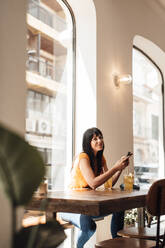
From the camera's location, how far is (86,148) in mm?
2955

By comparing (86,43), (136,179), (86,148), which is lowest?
(136,179)

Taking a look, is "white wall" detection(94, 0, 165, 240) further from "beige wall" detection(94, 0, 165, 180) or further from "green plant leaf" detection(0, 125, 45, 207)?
"green plant leaf" detection(0, 125, 45, 207)

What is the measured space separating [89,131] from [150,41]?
9.33 feet

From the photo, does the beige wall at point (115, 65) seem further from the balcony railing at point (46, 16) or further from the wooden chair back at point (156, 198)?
the wooden chair back at point (156, 198)

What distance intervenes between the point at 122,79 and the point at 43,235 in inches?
141

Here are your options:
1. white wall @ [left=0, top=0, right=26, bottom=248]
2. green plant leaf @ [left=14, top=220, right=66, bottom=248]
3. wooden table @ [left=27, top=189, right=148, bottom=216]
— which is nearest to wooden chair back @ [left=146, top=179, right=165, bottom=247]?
wooden table @ [left=27, top=189, right=148, bottom=216]

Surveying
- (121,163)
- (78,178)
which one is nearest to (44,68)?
(78,178)

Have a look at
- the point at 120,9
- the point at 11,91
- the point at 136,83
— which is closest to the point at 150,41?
the point at 136,83

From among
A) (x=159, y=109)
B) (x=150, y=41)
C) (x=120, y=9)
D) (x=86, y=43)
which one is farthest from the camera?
(x=159, y=109)

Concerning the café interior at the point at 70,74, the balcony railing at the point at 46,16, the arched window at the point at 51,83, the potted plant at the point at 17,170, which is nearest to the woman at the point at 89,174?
the café interior at the point at 70,74

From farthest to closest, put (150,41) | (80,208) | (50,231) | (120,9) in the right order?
(150,41), (120,9), (80,208), (50,231)

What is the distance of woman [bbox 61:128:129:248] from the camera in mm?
2467

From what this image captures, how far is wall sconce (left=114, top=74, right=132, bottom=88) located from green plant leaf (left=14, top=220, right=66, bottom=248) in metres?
3.49

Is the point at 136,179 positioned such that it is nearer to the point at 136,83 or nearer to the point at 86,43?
the point at 136,83
